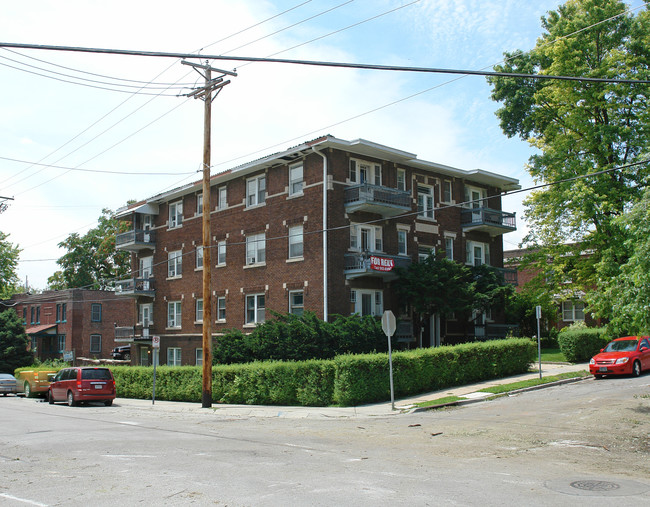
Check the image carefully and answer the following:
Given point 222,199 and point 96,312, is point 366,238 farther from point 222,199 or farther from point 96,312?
point 96,312

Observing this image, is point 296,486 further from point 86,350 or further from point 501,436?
point 86,350

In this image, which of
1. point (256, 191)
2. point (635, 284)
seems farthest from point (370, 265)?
point (635, 284)

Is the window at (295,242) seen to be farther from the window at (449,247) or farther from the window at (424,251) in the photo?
the window at (449,247)

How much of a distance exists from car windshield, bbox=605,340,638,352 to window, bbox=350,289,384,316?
10861mm

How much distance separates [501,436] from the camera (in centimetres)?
1383

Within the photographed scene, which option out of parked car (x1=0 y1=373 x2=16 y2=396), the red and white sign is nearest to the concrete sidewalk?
the red and white sign

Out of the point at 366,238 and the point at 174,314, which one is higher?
the point at 366,238

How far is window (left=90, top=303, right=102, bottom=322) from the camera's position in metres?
59.3

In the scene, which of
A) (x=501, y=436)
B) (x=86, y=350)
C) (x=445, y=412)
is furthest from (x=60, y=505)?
(x=86, y=350)

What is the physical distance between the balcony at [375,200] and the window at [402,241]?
5.90 feet

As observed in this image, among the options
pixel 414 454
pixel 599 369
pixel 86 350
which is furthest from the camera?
pixel 86 350

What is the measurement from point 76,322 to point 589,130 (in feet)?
156

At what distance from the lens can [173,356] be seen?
3991 centimetres

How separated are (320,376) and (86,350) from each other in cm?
4279
